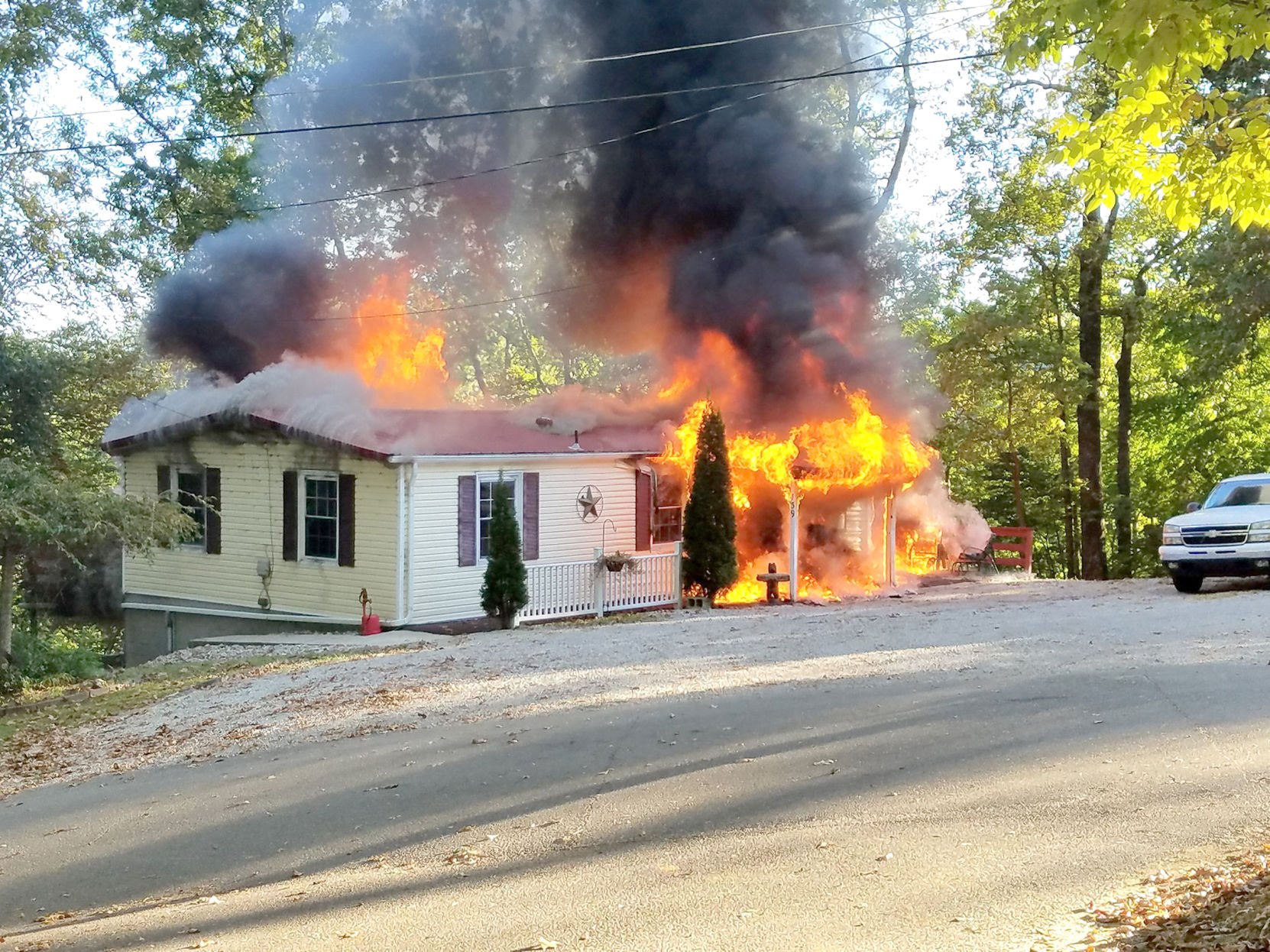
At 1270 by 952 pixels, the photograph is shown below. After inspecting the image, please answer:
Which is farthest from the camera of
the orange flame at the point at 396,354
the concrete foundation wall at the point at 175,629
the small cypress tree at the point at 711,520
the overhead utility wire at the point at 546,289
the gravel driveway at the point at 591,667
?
the orange flame at the point at 396,354

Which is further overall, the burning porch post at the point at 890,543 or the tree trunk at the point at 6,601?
the burning porch post at the point at 890,543

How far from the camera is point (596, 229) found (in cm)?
2603

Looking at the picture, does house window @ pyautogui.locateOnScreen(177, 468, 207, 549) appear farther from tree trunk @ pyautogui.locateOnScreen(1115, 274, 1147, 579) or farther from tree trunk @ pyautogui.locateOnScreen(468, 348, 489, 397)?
tree trunk @ pyautogui.locateOnScreen(1115, 274, 1147, 579)

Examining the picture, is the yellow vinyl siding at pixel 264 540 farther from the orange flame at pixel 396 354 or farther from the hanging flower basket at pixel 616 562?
the orange flame at pixel 396 354

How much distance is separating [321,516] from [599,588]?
4.44 metres

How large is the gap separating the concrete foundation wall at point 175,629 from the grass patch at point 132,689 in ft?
8.63

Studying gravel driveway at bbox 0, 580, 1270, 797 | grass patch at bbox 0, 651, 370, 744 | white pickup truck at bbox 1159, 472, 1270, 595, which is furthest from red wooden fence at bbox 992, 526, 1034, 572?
grass patch at bbox 0, 651, 370, 744

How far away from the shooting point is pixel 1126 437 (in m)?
31.4

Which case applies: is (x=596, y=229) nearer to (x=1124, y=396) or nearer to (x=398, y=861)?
(x=1124, y=396)

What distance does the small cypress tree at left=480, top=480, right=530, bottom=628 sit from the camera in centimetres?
1669

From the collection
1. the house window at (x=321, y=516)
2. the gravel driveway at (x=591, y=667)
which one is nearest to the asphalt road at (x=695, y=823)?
the gravel driveway at (x=591, y=667)

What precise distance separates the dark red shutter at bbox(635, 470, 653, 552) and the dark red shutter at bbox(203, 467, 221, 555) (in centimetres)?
698

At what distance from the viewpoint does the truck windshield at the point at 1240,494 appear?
18031mm

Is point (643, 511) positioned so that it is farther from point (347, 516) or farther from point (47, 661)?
point (47, 661)
